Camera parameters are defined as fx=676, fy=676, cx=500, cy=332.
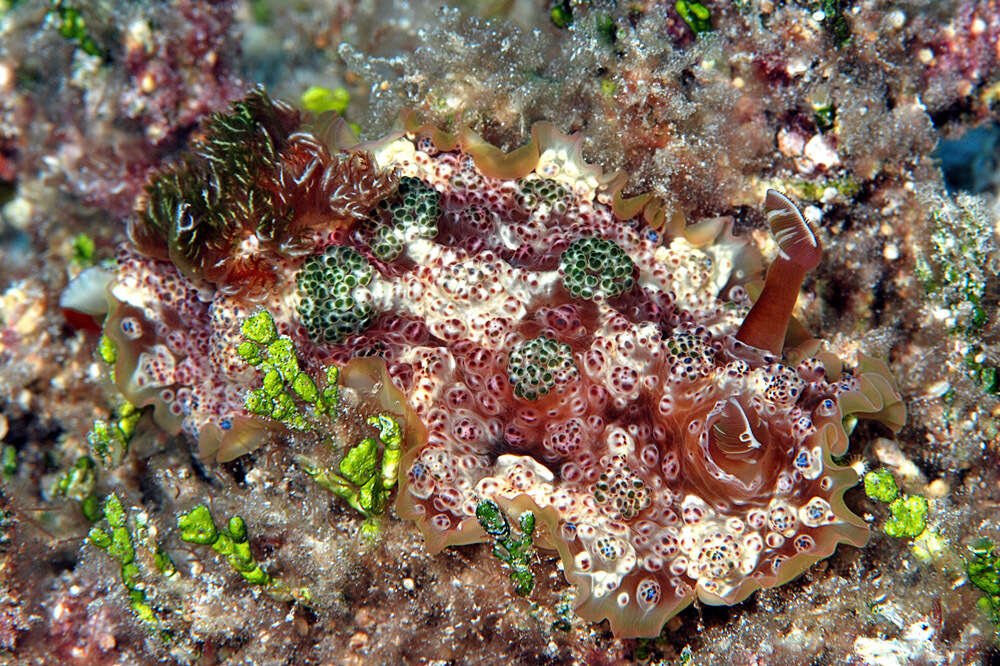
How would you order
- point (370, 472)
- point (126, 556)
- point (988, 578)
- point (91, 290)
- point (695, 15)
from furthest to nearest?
point (91, 290) → point (695, 15) → point (126, 556) → point (370, 472) → point (988, 578)

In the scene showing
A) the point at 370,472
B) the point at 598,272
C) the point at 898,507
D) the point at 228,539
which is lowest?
the point at 228,539

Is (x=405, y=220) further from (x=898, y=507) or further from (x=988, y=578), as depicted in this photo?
(x=988, y=578)

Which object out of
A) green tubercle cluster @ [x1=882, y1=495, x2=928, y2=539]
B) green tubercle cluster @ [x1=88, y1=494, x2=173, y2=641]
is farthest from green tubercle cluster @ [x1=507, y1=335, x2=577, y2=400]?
green tubercle cluster @ [x1=88, y1=494, x2=173, y2=641]

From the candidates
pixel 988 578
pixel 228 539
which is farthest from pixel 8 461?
pixel 988 578

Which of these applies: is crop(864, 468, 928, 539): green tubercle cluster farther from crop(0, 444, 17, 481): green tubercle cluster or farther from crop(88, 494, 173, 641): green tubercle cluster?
crop(0, 444, 17, 481): green tubercle cluster

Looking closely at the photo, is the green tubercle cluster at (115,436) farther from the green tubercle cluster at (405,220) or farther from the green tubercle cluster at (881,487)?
the green tubercle cluster at (881,487)

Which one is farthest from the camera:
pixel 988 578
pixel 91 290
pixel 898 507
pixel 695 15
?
pixel 91 290
